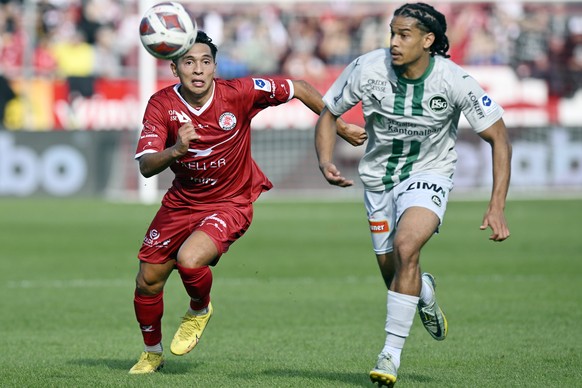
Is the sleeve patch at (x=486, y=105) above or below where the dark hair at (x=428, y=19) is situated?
below

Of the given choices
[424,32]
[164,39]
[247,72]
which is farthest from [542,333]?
[247,72]

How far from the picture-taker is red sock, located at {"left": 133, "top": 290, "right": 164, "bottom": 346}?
7773 millimetres

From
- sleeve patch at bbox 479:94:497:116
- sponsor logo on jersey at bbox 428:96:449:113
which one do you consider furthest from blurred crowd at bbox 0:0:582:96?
sleeve patch at bbox 479:94:497:116

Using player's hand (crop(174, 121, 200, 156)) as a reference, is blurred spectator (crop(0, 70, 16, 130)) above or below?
below

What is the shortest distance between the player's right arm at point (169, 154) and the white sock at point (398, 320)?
1.53 meters

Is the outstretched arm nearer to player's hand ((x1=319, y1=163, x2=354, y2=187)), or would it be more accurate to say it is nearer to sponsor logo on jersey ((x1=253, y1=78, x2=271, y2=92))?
player's hand ((x1=319, y1=163, x2=354, y2=187))

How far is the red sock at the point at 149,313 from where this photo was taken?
25.5 feet

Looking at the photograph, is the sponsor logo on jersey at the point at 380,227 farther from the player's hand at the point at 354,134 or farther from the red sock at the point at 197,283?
the red sock at the point at 197,283

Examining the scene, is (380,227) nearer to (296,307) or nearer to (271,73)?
(296,307)

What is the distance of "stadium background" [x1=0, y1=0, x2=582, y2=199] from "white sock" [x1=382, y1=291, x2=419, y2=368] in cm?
1732

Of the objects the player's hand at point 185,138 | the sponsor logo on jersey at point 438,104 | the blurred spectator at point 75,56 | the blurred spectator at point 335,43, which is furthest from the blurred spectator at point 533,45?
the player's hand at point 185,138

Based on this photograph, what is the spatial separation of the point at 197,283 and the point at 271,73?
19660mm

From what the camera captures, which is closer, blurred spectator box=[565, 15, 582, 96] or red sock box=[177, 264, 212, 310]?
red sock box=[177, 264, 212, 310]

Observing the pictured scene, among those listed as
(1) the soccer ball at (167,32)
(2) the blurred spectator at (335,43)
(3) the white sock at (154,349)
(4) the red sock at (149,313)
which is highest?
(1) the soccer ball at (167,32)
